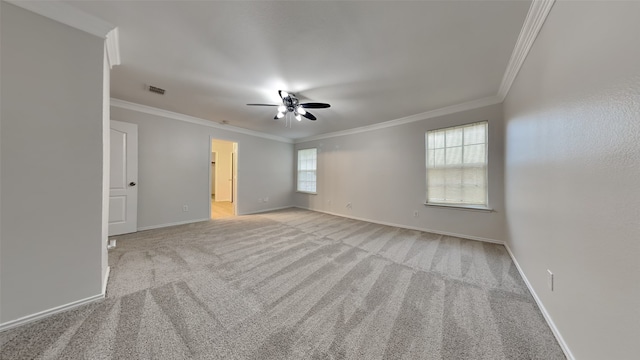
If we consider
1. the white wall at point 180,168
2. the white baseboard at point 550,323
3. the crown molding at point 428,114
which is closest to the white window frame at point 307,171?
the crown molding at point 428,114

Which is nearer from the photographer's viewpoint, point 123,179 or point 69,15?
point 69,15

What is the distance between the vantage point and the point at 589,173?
1079 millimetres

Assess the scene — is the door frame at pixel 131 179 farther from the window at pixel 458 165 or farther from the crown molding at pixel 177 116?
the window at pixel 458 165

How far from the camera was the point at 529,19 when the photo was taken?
1.62m

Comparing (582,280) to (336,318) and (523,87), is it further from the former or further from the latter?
(523,87)

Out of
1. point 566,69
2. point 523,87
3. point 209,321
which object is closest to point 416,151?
point 523,87

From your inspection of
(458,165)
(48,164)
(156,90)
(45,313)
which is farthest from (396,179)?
(45,313)

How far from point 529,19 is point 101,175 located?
385 centimetres

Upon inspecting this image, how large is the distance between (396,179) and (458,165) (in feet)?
3.86

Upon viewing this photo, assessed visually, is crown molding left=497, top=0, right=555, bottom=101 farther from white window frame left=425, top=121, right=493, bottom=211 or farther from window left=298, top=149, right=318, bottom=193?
window left=298, top=149, right=318, bottom=193

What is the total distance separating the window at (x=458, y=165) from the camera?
133 inches

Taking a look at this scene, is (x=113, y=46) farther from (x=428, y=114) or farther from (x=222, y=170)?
(x=222, y=170)

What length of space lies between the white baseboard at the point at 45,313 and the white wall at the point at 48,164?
0.02 meters

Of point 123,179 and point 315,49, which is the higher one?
point 315,49
